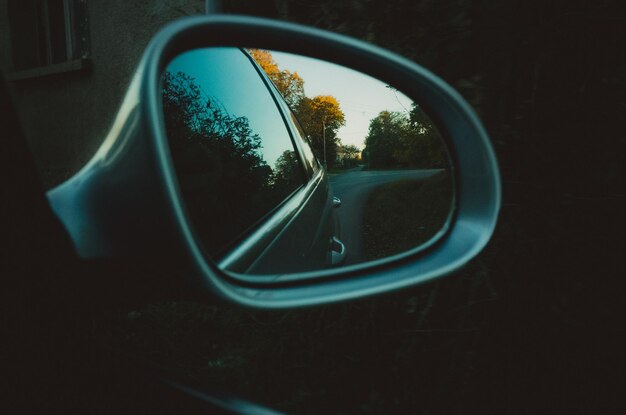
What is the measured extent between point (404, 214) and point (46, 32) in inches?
310

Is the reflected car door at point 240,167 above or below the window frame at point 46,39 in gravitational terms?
below

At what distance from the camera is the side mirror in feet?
2.13

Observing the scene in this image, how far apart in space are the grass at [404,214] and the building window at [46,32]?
647 cm

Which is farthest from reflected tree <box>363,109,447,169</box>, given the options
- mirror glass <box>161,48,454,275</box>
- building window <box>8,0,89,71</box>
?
building window <box>8,0,89,71</box>

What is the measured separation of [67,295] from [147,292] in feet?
0.38

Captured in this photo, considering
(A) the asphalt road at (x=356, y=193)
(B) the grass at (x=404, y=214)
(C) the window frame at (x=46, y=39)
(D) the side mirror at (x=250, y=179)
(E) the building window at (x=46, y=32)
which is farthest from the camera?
(E) the building window at (x=46, y=32)

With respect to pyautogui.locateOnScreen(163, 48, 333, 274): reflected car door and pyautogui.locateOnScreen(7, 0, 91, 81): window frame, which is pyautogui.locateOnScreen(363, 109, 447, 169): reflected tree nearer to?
pyautogui.locateOnScreen(163, 48, 333, 274): reflected car door

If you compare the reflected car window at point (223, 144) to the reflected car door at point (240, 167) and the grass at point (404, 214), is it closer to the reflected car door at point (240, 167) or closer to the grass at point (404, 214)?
the reflected car door at point (240, 167)

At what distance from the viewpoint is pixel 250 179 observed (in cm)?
150

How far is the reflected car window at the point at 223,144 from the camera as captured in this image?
1.07m

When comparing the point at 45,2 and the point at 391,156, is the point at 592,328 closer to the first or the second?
the point at 391,156

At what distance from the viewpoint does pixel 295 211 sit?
189 cm

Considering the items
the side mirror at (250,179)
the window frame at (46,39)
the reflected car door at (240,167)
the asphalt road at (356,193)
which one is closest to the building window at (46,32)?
the window frame at (46,39)

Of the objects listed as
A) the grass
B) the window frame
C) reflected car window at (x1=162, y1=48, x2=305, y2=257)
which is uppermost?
the window frame
